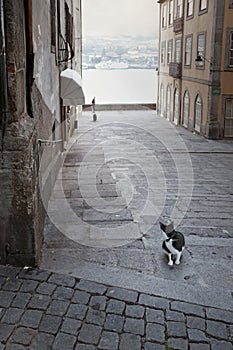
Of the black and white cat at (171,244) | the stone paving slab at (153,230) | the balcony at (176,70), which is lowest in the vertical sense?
the stone paving slab at (153,230)

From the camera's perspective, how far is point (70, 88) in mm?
12102

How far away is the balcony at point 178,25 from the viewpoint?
23375 mm

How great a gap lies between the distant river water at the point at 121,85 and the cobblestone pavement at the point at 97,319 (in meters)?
32.8

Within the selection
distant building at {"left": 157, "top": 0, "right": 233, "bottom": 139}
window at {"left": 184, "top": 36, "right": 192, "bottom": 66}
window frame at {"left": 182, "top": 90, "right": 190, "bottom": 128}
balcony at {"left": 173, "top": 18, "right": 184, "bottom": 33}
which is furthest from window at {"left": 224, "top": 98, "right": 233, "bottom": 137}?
balcony at {"left": 173, "top": 18, "right": 184, "bottom": 33}

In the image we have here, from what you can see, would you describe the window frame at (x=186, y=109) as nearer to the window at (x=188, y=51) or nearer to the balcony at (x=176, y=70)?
the balcony at (x=176, y=70)

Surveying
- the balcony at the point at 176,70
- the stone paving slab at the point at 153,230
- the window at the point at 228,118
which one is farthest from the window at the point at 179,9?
the stone paving slab at the point at 153,230

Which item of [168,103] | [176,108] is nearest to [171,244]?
[176,108]

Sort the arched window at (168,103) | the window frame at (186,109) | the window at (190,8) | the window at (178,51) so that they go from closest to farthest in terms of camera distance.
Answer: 1. the window at (190,8)
2. the window frame at (186,109)
3. the window at (178,51)
4. the arched window at (168,103)

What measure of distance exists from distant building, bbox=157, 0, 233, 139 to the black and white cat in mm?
14390

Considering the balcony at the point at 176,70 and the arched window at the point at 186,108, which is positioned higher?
the balcony at the point at 176,70

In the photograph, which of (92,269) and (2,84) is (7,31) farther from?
(92,269)

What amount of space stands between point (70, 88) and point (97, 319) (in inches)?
355

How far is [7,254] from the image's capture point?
4.94m

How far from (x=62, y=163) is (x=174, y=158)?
4020mm
